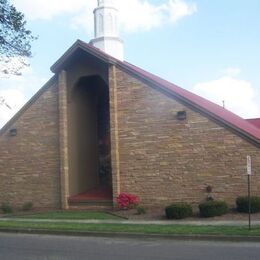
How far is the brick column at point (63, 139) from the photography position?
26922mm

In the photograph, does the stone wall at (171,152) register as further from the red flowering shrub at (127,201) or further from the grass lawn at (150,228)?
the grass lawn at (150,228)

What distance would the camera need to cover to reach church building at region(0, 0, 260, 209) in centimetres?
2361

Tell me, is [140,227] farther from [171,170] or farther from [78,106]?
[78,106]

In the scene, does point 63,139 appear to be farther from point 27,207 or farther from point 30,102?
point 27,207

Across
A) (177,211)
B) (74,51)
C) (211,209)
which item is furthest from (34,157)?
(211,209)

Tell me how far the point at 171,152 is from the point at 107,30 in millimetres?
12426

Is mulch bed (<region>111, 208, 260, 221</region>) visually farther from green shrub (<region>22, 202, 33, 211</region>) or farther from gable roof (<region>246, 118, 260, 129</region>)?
gable roof (<region>246, 118, 260, 129</region>)

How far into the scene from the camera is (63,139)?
27109 mm

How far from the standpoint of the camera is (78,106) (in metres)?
28.4

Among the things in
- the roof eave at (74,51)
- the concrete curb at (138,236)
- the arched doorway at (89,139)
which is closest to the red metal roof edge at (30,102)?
the roof eave at (74,51)

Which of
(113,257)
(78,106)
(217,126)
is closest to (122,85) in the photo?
(78,106)

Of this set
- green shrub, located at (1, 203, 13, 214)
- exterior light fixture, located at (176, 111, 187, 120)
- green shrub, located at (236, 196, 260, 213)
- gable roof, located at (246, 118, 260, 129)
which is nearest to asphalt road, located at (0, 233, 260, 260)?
green shrub, located at (236, 196, 260, 213)

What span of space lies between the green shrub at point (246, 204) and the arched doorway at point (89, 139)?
7800mm

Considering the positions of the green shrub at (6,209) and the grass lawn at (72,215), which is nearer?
the grass lawn at (72,215)
